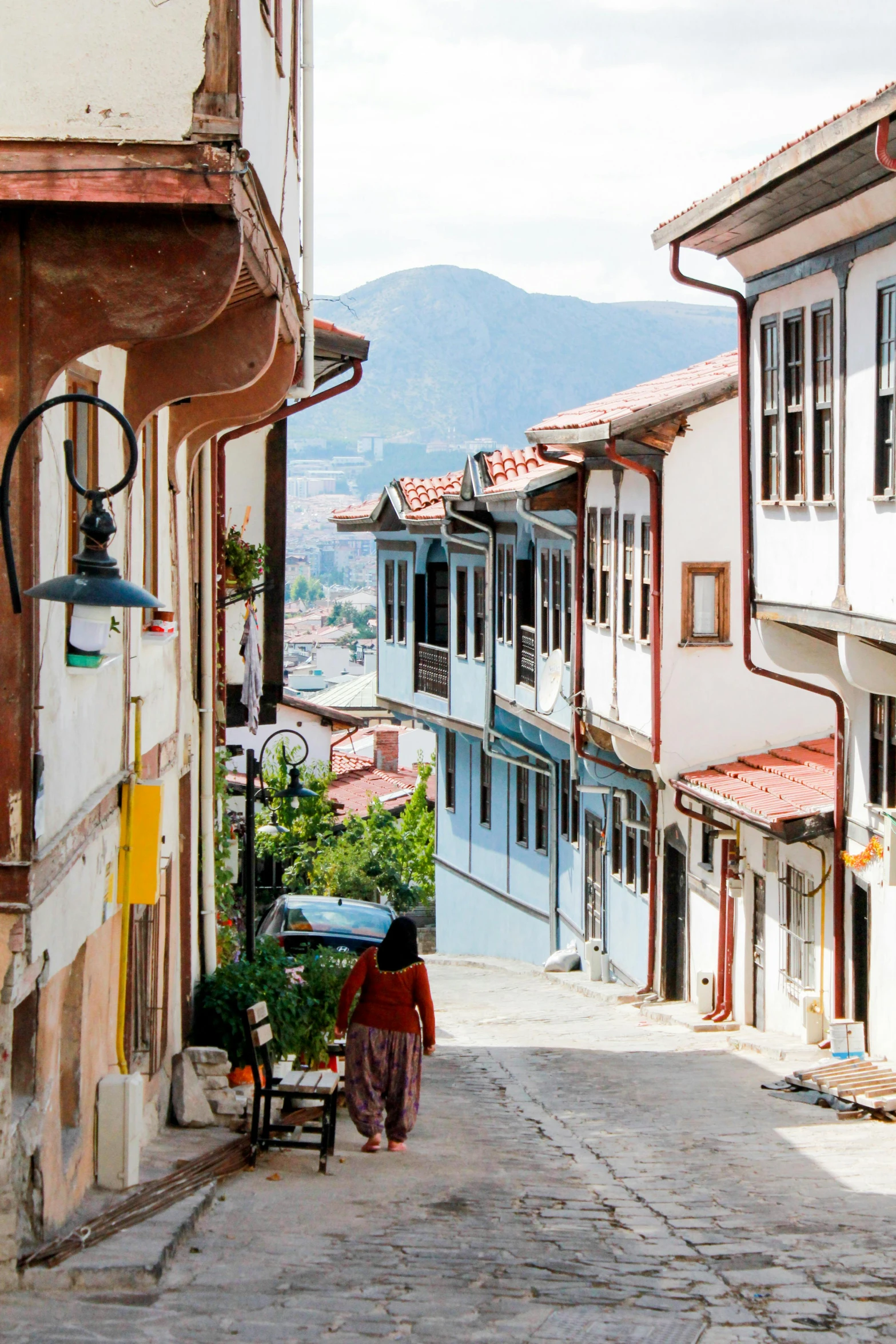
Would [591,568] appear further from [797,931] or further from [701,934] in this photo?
[797,931]

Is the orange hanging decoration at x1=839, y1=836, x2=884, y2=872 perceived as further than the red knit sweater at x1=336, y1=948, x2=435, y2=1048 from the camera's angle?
Yes

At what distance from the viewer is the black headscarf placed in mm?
9906

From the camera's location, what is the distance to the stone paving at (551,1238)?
607 centimetres

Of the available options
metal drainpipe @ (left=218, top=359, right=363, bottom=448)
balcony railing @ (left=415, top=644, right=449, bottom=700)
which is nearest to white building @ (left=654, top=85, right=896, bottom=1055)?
metal drainpipe @ (left=218, top=359, right=363, bottom=448)

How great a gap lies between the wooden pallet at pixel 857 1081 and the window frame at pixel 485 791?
1636 centimetres

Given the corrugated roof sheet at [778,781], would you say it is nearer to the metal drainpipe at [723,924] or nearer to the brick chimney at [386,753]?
the metal drainpipe at [723,924]

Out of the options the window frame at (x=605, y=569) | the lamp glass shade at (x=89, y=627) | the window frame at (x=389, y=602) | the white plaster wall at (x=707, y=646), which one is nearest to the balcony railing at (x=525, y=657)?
the window frame at (x=605, y=569)

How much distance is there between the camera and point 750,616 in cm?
1475

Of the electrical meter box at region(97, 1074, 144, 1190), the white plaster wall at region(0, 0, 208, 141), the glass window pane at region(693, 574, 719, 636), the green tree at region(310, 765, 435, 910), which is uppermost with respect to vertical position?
the white plaster wall at region(0, 0, 208, 141)

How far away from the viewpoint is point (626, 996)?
2066cm

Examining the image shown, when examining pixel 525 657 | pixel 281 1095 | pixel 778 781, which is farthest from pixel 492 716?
pixel 281 1095

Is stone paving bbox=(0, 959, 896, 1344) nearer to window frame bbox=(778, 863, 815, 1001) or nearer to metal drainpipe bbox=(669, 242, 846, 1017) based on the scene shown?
metal drainpipe bbox=(669, 242, 846, 1017)

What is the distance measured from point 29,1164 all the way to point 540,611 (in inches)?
700

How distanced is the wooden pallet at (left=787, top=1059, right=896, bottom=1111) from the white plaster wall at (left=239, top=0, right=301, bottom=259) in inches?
274
